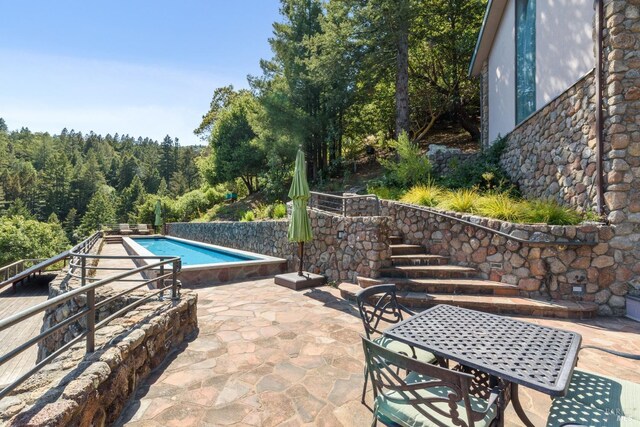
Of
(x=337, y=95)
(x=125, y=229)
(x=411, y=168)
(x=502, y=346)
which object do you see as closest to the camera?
(x=502, y=346)

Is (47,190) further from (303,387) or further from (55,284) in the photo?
(303,387)

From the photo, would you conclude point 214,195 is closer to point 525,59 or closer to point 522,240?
point 525,59

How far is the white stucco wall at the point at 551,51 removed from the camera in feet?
19.5

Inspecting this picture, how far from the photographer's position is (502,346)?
2176mm

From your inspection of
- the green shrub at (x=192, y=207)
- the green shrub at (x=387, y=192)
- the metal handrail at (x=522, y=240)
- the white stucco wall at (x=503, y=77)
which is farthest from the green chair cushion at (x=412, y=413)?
the green shrub at (x=192, y=207)

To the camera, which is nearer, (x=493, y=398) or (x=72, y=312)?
(x=493, y=398)

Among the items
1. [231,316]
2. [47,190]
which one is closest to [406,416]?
[231,316]

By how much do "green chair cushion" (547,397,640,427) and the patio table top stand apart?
310 millimetres

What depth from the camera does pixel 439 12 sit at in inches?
582

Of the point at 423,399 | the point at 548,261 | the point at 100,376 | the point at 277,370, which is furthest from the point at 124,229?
the point at 423,399

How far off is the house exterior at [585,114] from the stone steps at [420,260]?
2.46 m

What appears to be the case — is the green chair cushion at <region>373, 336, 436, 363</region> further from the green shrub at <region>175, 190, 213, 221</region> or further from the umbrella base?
the green shrub at <region>175, 190, 213, 221</region>

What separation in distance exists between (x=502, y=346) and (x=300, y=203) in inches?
214

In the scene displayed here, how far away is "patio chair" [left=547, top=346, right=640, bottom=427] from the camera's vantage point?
1.88 metres
